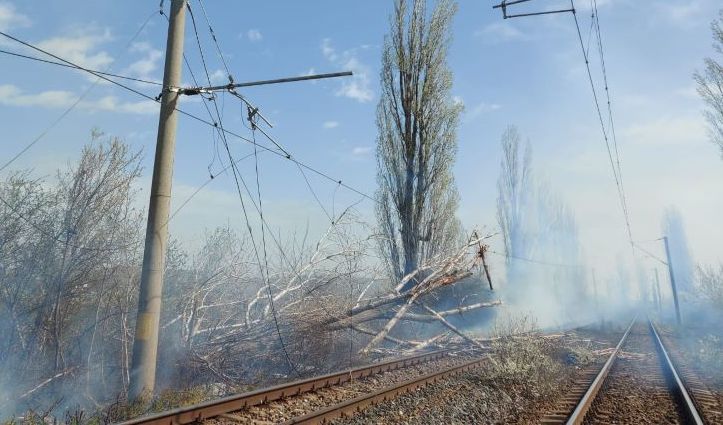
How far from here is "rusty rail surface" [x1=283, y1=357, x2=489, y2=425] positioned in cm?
652

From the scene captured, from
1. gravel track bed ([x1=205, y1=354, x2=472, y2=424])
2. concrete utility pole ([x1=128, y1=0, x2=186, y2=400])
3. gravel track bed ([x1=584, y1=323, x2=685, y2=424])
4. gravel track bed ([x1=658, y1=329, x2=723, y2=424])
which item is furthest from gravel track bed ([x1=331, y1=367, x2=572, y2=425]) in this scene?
concrete utility pole ([x1=128, y1=0, x2=186, y2=400])

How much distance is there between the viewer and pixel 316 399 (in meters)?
8.06

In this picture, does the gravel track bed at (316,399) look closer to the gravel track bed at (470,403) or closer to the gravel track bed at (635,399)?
the gravel track bed at (470,403)

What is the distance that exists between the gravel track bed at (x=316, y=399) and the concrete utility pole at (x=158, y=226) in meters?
1.94

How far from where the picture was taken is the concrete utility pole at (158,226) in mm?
7770

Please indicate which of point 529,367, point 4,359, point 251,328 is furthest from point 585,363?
point 4,359

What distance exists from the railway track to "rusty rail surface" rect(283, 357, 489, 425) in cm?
252

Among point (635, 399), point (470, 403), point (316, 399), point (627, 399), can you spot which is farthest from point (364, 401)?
point (635, 399)

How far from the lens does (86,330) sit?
35.6 ft

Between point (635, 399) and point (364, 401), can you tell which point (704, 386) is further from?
point (364, 401)

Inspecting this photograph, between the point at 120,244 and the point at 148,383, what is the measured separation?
17.7 ft

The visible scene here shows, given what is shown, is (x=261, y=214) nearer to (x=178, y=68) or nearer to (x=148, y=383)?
(x=178, y=68)

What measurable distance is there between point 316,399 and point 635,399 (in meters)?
6.18

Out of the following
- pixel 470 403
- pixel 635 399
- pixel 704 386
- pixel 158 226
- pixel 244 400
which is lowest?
pixel 704 386
